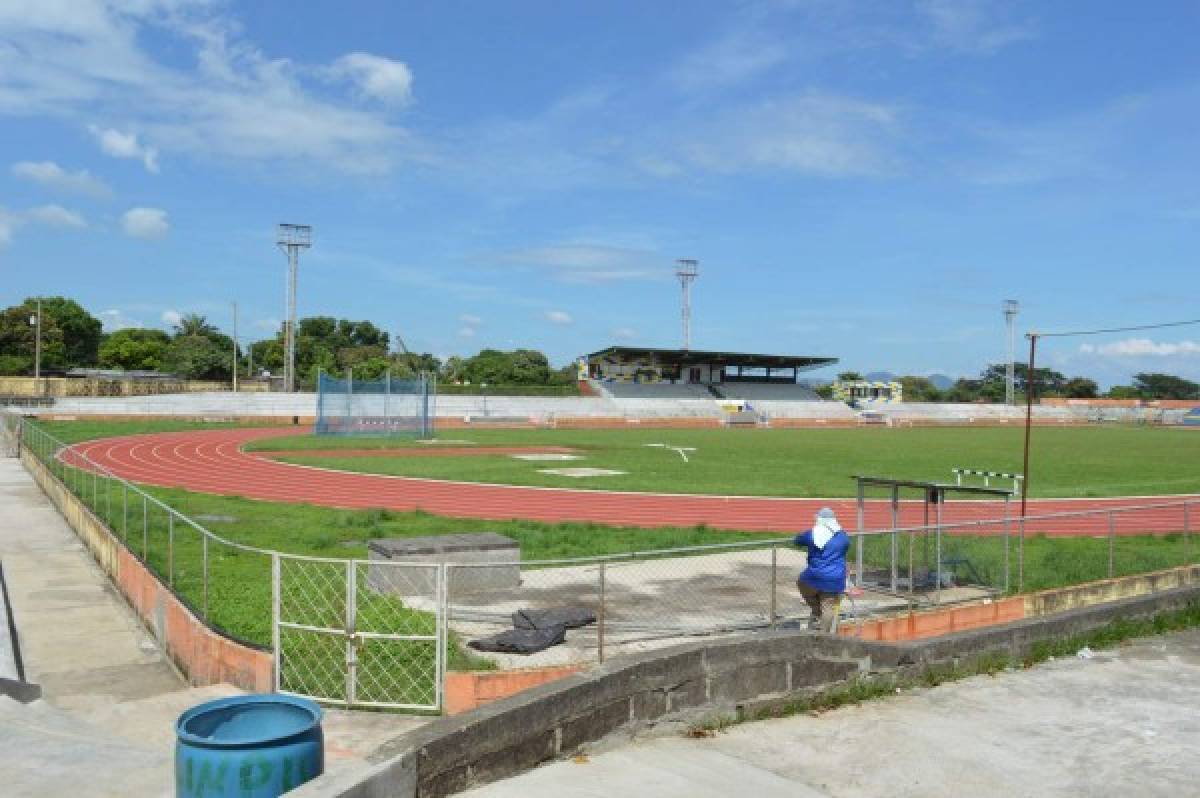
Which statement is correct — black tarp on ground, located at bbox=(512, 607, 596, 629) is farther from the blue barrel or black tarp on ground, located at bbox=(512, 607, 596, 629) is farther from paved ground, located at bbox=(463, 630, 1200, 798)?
the blue barrel

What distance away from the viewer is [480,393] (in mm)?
84938

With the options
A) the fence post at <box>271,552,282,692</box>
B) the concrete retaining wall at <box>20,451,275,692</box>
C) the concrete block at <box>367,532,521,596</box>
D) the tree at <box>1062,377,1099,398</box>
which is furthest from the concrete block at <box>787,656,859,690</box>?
the tree at <box>1062,377,1099,398</box>

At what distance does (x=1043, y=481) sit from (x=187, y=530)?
27908 mm

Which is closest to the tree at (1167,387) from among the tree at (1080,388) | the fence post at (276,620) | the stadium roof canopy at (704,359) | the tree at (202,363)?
the tree at (1080,388)

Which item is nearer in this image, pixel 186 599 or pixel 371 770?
pixel 371 770

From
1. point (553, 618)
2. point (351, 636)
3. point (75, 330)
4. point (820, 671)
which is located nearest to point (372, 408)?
point (553, 618)

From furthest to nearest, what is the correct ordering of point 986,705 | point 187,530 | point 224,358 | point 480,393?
A: point 224,358 → point 480,393 → point 187,530 → point 986,705

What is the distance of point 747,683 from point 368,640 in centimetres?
391

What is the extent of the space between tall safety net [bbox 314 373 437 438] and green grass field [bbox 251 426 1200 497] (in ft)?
3.21

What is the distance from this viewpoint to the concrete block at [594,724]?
6664mm

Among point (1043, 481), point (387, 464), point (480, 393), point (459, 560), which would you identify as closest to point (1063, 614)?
point (459, 560)

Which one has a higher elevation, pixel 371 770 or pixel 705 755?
pixel 371 770

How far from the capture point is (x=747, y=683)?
791cm

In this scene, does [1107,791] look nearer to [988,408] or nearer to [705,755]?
[705,755]
